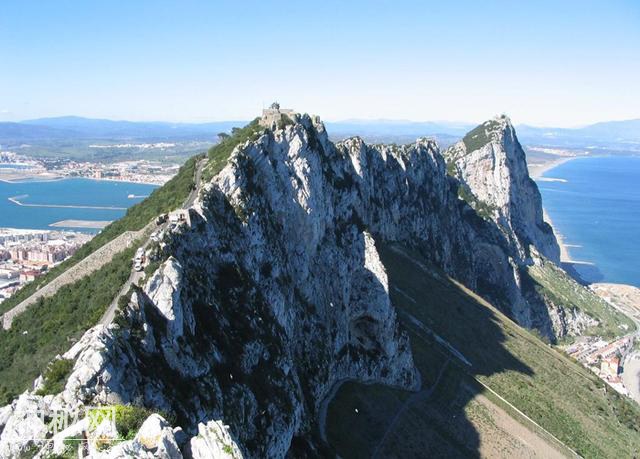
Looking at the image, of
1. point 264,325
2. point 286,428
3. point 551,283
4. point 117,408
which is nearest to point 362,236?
point 264,325

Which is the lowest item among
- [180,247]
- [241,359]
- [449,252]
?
[449,252]

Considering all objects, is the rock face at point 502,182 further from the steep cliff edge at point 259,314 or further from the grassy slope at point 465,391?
the steep cliff edge at point 259,314

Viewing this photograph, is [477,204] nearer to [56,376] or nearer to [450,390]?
[450,390]

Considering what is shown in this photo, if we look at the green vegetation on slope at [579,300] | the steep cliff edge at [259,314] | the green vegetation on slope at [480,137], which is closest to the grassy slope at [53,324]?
the steep cliff edge at [259,314]

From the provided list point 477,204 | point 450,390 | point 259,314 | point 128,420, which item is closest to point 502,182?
point 477,204

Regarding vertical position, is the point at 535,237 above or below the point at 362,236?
below

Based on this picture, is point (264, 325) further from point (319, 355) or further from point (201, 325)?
point (319, 355)
